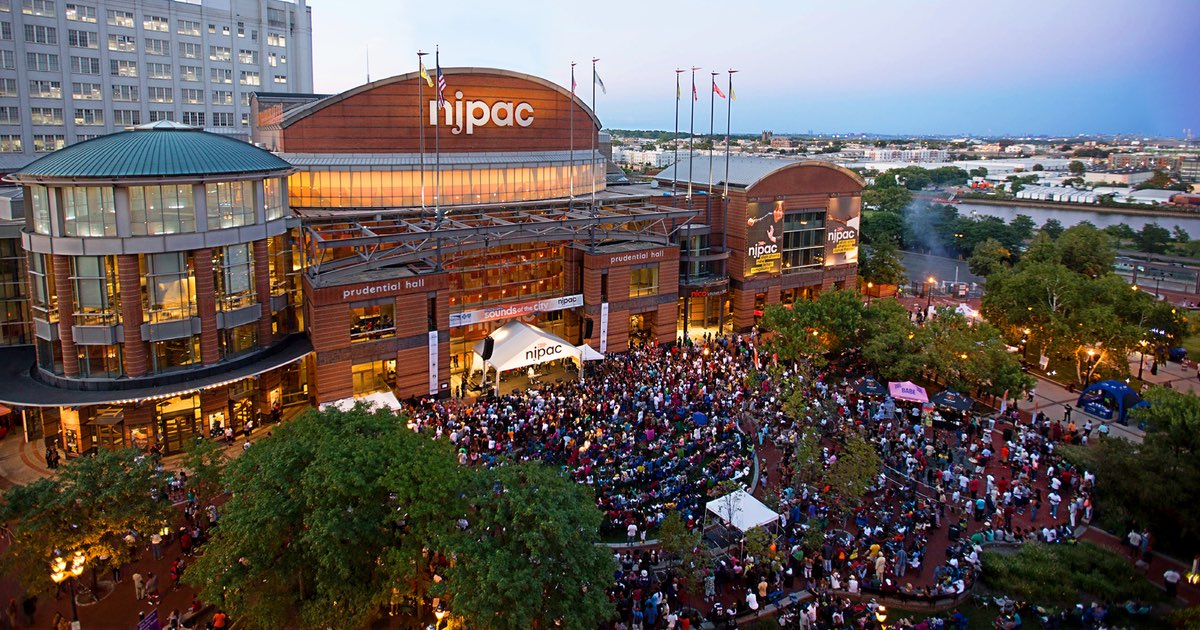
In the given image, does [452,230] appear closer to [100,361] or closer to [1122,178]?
[100,361]

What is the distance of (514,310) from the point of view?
4756 centimetres

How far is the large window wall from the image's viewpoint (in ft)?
157

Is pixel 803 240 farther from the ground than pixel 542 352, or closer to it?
farther from the ground

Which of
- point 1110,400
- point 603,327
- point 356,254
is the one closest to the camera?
point 1110,400

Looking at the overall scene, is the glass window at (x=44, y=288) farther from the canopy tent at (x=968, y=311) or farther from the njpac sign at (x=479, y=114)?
the canopy tent at (x=968, y=311)

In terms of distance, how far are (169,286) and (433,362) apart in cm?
1376

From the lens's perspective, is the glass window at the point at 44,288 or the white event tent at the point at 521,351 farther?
the white event tent at the point at 521,351

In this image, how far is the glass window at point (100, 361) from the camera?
115 feet

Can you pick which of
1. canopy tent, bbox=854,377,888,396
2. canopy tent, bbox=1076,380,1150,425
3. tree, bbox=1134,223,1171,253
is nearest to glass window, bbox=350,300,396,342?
canopy tent, bbox=854,377,888,396

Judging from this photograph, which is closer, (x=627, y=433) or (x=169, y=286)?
(x=627, y=433)

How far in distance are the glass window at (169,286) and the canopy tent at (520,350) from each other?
49.5 feet

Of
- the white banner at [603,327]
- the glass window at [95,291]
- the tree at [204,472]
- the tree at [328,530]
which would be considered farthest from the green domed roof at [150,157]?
the white banner at [603,327]

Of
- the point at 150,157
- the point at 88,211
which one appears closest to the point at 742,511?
the point at 150,157

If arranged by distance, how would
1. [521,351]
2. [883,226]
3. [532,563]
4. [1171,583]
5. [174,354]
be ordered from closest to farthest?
[532,563] < [1171,583] < [174,354] < [521,351] < [883,226]
